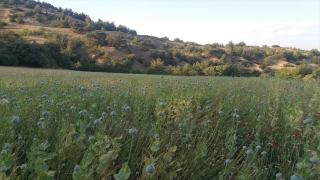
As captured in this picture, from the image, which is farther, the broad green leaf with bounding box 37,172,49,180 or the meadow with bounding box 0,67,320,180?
the meadow with bounding box 0,67,320,180

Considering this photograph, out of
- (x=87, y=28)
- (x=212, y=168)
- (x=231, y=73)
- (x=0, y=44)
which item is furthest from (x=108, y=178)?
(x=87, y=28)

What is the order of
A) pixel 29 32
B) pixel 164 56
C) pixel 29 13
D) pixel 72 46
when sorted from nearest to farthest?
pixel 72 46
pixel 29 32
pixel 164 56
pixel 29 13

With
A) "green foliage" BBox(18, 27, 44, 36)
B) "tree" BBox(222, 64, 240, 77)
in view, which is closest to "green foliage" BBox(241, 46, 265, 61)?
"tree" BBox(222, 64, 240, 77)

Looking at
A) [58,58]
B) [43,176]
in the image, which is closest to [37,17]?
[58,58]

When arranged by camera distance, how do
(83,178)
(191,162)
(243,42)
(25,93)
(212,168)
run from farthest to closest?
(243,42) → (25,93) → (212,168) → (191,162) → (83,178)

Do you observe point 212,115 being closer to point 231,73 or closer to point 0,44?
point 231,73

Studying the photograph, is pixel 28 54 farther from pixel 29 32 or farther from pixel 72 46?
pixel 29 32

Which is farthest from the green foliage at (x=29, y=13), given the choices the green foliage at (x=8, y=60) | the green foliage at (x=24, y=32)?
the green foliage at (x=8, y=60)

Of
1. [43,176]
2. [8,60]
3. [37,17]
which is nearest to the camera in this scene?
[43,176]

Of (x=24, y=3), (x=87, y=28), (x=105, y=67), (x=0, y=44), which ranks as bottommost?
(x=105, y=67)

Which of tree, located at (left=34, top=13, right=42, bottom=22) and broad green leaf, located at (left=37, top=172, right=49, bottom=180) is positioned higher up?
tree, located at (left=34, top=13, right=42, bottom=22)

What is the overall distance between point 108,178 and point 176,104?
231cm

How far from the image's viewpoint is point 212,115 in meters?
3.68

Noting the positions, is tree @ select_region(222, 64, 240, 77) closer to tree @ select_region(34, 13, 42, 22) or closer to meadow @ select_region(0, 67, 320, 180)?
meadow @ select_region(0, 67, 320, 180)
